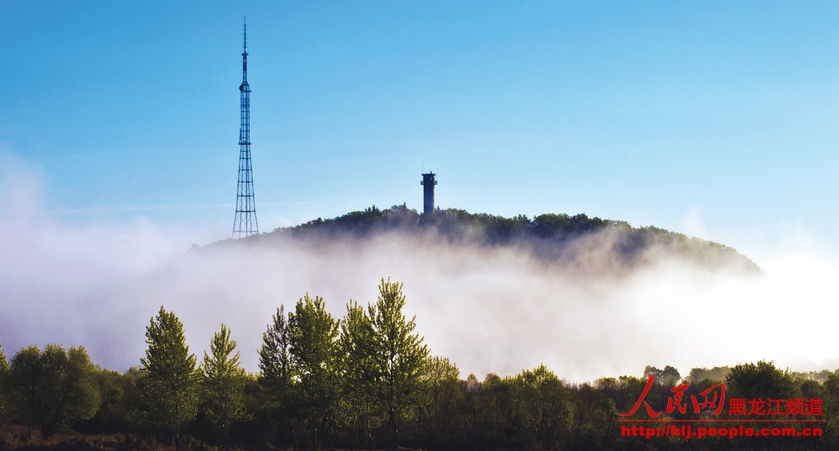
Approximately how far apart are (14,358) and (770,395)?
100724 mm

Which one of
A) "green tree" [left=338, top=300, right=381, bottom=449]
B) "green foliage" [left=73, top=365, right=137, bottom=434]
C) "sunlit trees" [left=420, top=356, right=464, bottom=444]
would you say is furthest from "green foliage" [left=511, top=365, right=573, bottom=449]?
"green foliage" [left=73, top=365, right=137, bottom=434]

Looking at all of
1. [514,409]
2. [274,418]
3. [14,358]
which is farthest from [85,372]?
[514,409]

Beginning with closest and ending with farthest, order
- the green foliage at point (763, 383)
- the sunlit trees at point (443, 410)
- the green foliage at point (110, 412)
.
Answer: the green foliage at point (763, 383) < the sunlit trees at point (443, 410) < the green foliage at point (110, 412)

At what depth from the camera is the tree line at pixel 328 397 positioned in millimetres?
75938

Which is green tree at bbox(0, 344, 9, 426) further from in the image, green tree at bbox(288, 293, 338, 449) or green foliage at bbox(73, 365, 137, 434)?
green tree at bbox(288, 293, 338, 449)

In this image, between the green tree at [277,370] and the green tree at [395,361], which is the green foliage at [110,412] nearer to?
the green tree at [277,370]

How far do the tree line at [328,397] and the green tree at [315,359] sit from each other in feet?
0.46

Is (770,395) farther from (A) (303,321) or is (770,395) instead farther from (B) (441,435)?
(A) (303,321)

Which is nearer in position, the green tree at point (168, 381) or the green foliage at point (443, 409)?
the green tree at point (168, 381)

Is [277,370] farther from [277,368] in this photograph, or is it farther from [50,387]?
[50,387]

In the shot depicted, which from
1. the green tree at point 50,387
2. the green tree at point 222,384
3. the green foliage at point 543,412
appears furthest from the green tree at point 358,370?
the green tree at point 50,387

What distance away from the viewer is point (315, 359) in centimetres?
7838

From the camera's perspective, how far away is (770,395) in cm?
8462

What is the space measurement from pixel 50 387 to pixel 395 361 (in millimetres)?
54581
